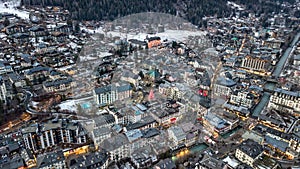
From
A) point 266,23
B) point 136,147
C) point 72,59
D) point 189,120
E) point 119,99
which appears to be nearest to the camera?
point 136,147

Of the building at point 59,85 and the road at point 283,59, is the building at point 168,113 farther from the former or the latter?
the road at point 283,59

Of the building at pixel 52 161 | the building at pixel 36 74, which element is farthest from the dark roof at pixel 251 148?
the building at pixel 36 74

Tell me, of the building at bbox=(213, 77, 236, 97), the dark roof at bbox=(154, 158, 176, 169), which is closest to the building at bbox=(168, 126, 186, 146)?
the dark roof at bbox=(154, 158, 176, 169)

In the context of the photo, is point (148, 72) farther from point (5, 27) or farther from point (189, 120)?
point (5, 27)

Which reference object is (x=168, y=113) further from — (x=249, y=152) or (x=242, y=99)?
(x=242, y=99)

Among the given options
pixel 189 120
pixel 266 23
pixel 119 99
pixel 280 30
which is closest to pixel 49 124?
pixel 119 99

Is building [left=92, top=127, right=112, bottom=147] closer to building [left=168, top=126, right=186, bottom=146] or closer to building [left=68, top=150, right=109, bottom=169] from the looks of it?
building [left=68, top=150, right=109, bottom=169]
